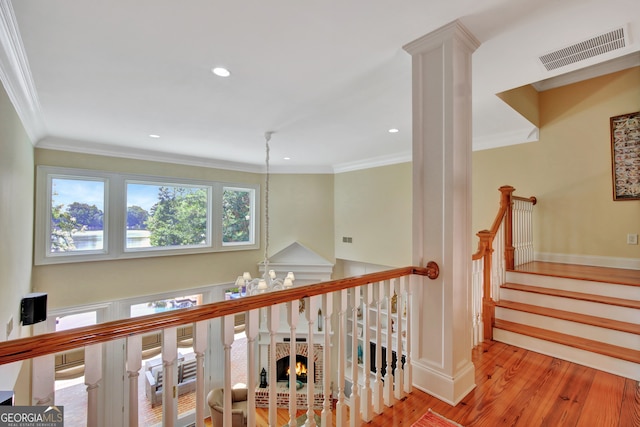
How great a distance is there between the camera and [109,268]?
463 centimetres

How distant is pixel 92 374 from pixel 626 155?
208 inches

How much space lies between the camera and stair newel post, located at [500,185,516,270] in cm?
319

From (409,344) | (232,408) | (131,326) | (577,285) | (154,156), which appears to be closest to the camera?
(131,326)

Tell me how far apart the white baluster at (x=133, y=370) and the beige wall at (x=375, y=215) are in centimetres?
485

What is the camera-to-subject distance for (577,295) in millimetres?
2594

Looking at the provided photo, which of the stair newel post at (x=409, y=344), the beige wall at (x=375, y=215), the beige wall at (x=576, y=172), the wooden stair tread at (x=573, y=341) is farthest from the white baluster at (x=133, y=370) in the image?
the beige wall at (x=375, y=215)

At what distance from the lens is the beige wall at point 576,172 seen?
11.4 feet

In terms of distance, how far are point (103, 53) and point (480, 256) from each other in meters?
3.63

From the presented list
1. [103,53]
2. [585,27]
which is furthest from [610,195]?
[103,53]

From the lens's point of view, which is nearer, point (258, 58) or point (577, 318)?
point (258, 58)

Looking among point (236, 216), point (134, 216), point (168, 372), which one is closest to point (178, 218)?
point (134, 216)

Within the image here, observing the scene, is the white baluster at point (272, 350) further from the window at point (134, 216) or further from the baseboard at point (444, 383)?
the window at point (134, 216)

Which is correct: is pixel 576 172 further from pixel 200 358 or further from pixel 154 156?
pixel 154 156

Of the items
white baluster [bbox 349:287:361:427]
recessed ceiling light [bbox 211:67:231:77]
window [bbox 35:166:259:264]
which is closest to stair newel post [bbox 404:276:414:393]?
white baluster [bbox 349:287:361:427]
